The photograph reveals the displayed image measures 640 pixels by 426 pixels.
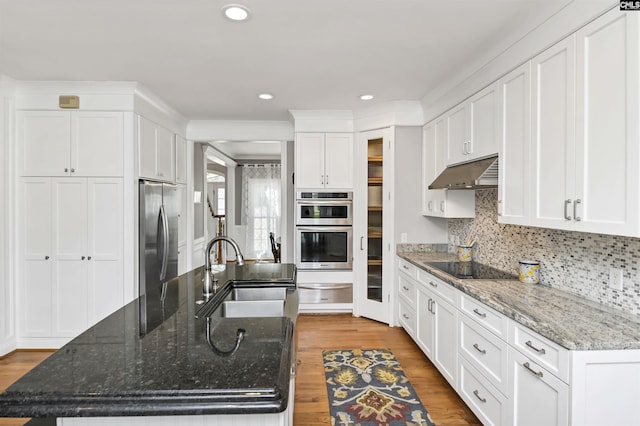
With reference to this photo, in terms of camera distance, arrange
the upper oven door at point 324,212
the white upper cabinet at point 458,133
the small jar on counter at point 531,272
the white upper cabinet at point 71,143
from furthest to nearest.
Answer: the upper oven door at point 324,212 → the white upper cabinet at point 71,143 → the white upper cabinet at point 458,133 → the small jar on counter at point 531,272

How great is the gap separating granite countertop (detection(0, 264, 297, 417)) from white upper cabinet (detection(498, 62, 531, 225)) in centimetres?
176

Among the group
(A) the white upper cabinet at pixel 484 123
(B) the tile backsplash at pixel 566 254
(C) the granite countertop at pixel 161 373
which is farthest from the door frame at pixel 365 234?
(C) the granite countertop at pixel 161 373

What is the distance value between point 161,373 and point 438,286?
2340mm

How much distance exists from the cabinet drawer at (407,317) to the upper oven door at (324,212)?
46.7 inches

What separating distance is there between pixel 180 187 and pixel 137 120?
134 centimetres

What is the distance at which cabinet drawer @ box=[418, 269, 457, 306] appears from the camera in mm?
2518

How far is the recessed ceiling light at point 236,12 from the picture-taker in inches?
79.8

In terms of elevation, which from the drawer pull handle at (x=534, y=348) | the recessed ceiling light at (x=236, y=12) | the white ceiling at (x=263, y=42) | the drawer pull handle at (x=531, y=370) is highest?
the white ceiling at (x=263, y=42)

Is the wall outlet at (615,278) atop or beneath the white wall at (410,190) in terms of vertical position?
beneath

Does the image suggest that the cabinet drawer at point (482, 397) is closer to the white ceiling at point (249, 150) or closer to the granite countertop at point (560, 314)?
the granite countertop at point (560, 314)

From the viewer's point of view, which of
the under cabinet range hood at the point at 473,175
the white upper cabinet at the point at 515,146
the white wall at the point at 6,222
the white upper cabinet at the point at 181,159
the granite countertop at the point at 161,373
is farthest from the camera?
the white upper cabinet at the point at 181,159

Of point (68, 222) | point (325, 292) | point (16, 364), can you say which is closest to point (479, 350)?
point (325, 292)

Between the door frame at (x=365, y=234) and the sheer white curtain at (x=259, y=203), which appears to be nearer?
the door frame at (x=365, y=234)

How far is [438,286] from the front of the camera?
280 cm
